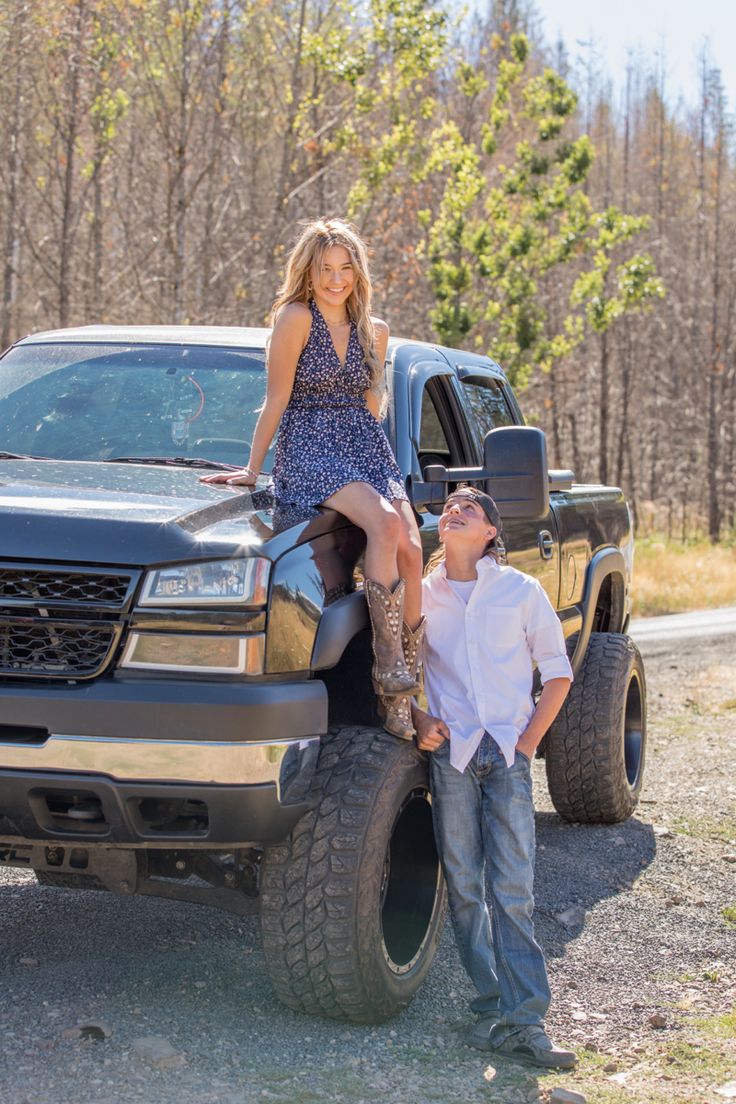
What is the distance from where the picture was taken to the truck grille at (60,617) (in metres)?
3.38

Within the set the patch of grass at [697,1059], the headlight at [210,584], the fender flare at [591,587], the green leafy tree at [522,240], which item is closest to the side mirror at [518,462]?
the headlight at [210,584]

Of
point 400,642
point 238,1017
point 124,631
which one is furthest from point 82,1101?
point 400,642

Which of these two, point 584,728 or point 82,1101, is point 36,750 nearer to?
point 82,1101

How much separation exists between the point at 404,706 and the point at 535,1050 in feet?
3.16

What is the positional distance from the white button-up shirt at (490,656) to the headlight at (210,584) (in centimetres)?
78

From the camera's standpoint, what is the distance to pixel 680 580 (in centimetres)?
2006

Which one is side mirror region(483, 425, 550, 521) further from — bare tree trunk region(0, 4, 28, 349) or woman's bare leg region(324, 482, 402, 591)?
bare tree trunk region(0, 4, 28, 349)

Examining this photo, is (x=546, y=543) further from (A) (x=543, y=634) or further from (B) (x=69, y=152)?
(B) (x=69, y=152)

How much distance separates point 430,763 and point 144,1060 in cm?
111

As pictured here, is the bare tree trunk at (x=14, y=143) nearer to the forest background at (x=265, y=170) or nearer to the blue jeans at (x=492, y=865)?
the forest background at (x=265, y=170)

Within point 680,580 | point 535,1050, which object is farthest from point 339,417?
point 680,580

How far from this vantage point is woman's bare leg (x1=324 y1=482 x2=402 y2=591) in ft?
12.5

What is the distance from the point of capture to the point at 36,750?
3326 mm

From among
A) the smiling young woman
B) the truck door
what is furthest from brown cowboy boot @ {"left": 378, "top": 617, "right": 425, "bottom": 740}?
the truck door
